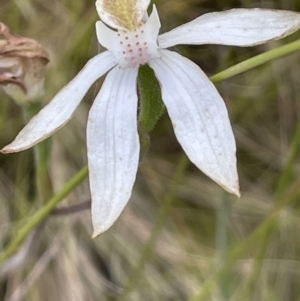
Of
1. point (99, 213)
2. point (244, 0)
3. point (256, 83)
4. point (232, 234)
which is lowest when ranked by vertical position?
point (232, 234)

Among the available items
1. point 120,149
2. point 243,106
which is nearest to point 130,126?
point 120,149

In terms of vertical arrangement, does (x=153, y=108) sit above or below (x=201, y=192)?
above

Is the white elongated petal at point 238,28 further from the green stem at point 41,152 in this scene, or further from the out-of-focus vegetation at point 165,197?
the out-of-focus vegetation at point 165,197

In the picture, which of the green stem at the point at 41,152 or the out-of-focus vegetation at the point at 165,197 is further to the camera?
the out-of-focus vegetation at the point at 165,197

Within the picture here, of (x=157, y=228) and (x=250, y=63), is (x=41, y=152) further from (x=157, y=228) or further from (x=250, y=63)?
(x=157, y=228)

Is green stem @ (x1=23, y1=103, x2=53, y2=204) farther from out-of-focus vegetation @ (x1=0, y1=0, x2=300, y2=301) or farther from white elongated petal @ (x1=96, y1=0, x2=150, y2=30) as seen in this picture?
out-of-focus vegetation @ (x1=0, y1=0, x2=300, y2=301)

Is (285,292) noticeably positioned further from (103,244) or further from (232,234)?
(103,244)

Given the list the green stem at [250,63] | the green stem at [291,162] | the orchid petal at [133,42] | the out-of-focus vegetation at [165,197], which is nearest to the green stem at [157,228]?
the out-of-focus vegetation at [165,197]
